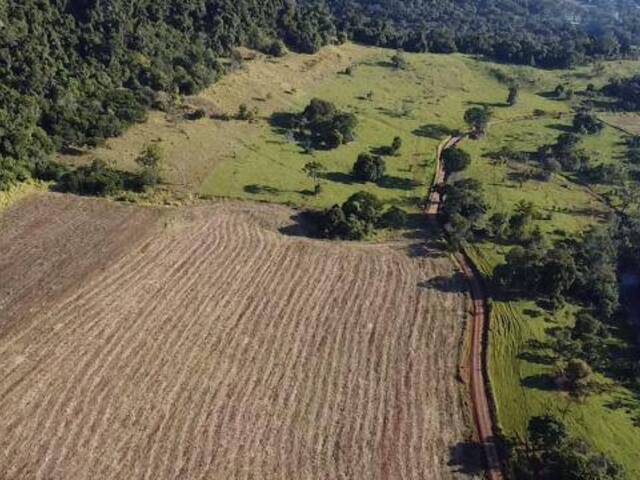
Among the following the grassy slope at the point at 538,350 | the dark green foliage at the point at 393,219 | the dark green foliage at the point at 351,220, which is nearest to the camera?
the grassy slope at the point at 538,350

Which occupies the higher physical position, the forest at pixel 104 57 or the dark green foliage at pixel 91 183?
the forest at pixel 104 57

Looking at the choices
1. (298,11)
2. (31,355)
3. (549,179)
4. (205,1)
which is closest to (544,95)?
(549,179)

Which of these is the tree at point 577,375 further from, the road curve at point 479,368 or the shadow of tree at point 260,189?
the shadow of tree at point 260,189

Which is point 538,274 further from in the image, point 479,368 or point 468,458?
point 468,458

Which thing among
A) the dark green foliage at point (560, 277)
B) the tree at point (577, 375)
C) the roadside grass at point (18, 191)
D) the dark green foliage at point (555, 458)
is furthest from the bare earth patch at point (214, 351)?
the tree at point (577, 375)

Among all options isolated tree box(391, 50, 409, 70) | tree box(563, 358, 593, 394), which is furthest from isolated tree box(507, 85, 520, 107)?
tree box(563, 358, 593, 394)

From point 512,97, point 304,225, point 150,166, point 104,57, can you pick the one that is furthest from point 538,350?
point 104,57

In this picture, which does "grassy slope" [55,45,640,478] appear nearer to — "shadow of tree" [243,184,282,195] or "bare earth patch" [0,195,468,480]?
"shadow of tree" [243,184,282,195]
